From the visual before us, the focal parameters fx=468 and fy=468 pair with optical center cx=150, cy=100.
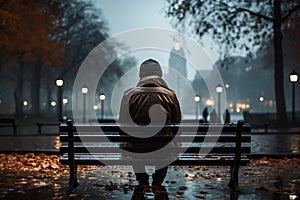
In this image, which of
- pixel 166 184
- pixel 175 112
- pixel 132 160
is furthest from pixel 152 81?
pixel 166 184

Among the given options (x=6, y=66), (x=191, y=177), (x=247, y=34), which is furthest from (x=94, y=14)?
(x=191, y=177)

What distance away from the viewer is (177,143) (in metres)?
6.78

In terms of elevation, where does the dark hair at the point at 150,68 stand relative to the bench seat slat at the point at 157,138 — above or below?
above

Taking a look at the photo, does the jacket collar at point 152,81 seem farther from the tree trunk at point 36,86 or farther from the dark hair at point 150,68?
the tree trunk at point 36,86

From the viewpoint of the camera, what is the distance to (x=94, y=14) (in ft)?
163

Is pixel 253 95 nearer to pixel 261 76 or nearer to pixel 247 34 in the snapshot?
pixel 261 76

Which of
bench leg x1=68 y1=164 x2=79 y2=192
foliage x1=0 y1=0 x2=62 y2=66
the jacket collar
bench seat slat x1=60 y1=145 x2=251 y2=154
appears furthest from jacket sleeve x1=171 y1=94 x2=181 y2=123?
foliage x1=0 y1=0 x2=62 y2=66

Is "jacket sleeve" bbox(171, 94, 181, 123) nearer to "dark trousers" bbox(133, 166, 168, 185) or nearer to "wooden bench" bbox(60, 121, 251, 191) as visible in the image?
"wooden bench" bbox(60, 121, 251, 191)

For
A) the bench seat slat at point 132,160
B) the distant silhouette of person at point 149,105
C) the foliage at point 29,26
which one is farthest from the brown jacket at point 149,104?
the foliage at point 29,26

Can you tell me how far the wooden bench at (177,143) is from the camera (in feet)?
21.6

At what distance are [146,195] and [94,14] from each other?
44.6 metres

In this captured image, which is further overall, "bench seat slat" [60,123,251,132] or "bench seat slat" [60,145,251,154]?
"bench seat slat" [60,145,251,154]

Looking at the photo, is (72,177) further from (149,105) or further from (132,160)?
(149,105)

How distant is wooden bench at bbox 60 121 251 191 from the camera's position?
6.58m
